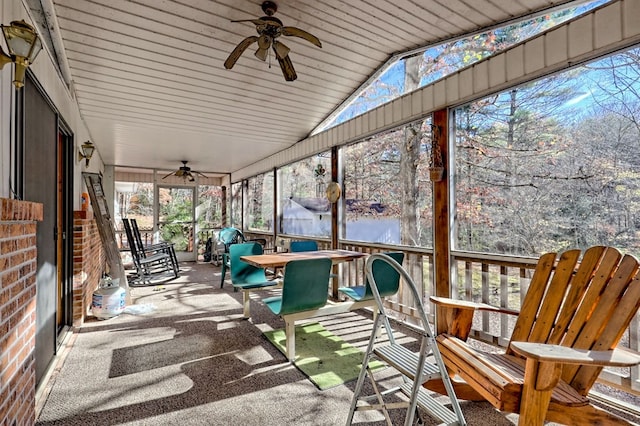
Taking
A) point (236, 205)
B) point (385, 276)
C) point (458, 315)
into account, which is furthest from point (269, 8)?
point (236, 205)

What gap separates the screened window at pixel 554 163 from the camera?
2.21 metres

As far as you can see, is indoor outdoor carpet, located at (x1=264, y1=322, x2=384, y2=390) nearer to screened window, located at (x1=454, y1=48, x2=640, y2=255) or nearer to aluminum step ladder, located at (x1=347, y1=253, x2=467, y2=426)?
aluminum step ladder, located at (x1=347, y1=253, x2=467, y2=426)

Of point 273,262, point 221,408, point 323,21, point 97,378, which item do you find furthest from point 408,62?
point 97,378

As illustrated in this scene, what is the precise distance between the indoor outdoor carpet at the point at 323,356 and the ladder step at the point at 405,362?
804 millimetres

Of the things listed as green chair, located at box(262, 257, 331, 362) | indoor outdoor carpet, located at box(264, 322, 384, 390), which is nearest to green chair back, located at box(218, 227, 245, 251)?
indoor outdoor carpet, located at box(264, 322, 384, 390)

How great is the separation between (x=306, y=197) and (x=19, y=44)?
4.56 metres

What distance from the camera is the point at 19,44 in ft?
5.49

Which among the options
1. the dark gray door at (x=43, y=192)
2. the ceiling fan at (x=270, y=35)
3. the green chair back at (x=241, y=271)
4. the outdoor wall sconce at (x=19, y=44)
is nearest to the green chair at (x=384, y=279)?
the green chair back at (x=241, y=271)

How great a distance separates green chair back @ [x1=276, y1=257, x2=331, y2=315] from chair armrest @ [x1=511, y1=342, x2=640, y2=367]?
160cm

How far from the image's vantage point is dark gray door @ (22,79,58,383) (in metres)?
2.25

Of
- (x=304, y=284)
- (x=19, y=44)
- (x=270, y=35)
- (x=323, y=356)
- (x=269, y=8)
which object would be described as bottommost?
(x=323, y=356)

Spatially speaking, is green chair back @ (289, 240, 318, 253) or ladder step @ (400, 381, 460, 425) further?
green chair back @ (289, 240, 318, 253)

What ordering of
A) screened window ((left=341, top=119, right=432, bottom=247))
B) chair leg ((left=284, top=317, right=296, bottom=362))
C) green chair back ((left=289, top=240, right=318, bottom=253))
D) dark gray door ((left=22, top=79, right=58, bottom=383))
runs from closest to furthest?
dark gray door ((left=22, top=79, right=58, bottom=383)) < chair leg ((left=284, top=317, right=296, bottom=362)) < screened window ((left=341, top=119, right=432, bottom=247)) < green chair back ((left=289, top=240, right=318, bottom=253))

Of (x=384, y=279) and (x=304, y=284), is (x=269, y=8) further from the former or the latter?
(x=384, y=279)
